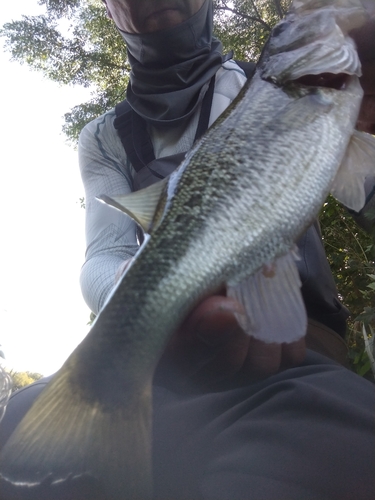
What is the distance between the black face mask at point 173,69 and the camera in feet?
6.94

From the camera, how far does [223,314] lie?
36.1 inches

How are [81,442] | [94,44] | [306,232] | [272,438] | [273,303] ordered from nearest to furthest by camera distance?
[81,442] → [273,303] → [272,438] → [306,232] → [94,44]

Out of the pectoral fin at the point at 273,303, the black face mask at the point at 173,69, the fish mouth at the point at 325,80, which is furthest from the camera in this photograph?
the black face mask at the point at 173,69

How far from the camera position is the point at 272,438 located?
1.11 metres

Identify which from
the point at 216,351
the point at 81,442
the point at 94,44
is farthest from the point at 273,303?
the point at 94,44

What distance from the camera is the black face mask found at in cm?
212

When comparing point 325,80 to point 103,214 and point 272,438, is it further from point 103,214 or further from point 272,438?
point 103,214

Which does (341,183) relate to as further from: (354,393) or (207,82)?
(207,82)

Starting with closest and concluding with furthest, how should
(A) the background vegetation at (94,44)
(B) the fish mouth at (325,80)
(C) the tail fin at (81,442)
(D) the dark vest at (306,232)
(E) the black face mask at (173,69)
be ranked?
(C) the tail fin at (81,442) < (B) the fish mouth at (325,80) < (D) the dark vest at (306,232) < (E) the black face mask at (173,69) < (A) the background vegetation at (94,44)

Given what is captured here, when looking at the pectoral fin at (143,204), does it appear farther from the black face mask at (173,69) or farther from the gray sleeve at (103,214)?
the black face mask at (173,69)

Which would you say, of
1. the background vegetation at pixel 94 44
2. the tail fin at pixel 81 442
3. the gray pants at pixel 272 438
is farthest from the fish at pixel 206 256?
the background vegetation at pixel 94 44

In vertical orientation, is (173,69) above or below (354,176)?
above

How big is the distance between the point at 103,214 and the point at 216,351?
1.33 meters

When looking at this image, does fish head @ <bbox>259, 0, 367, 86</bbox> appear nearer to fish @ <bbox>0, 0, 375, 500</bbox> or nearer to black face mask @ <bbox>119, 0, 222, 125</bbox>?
fish @ <bbox>0, 0, 375, 500</bbox>
